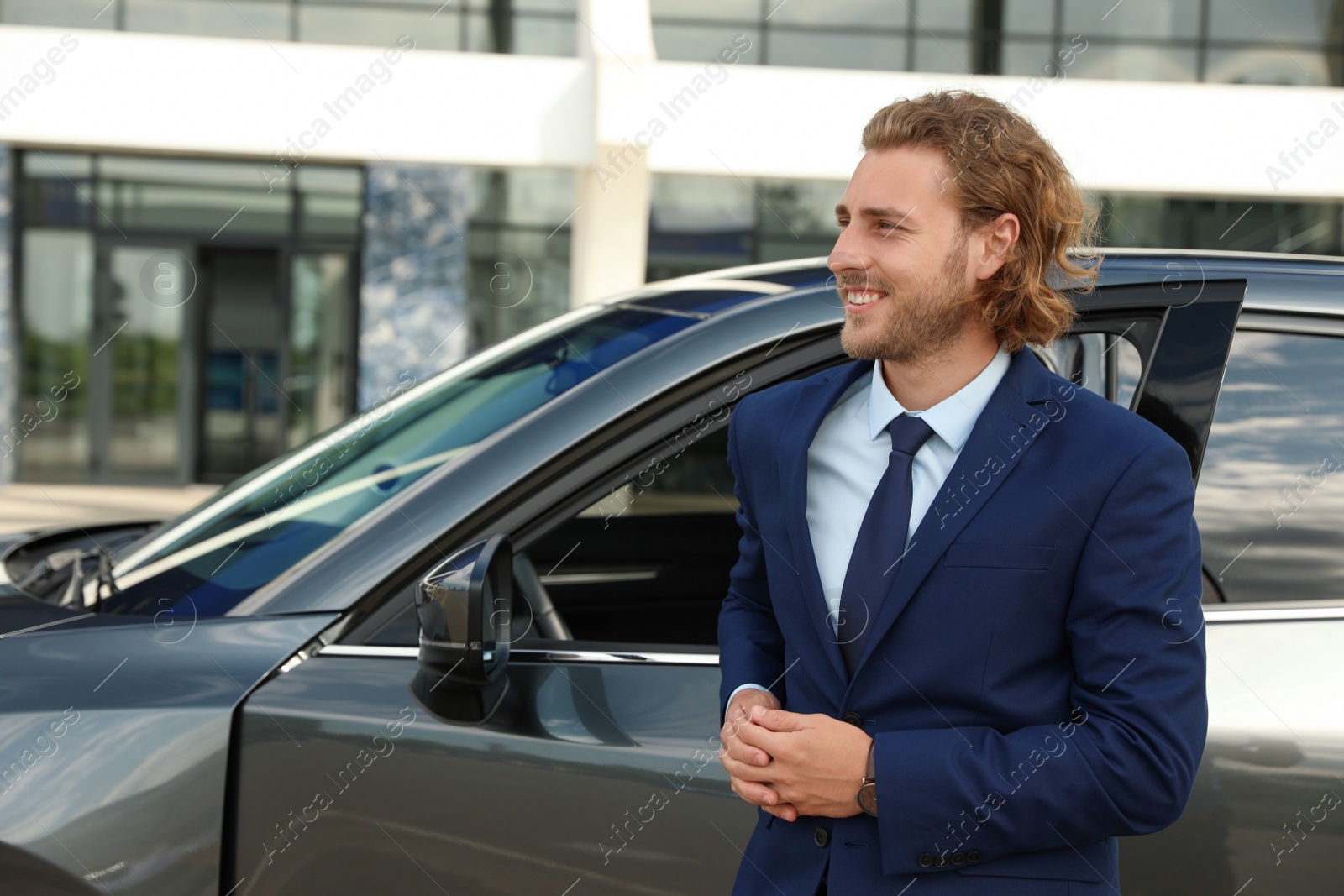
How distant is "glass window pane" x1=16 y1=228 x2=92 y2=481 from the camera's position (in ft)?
40.3

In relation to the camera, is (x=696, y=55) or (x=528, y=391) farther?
(x=696, y=55)

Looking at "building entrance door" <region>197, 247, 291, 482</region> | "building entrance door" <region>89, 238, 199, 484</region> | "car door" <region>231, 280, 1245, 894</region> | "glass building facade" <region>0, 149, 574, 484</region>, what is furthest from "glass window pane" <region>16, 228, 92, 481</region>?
"car door" <region>231, 280, 1245, 894</region>

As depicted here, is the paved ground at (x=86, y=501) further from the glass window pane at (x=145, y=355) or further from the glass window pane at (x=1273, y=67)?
the glass window pane at (x=1273, y=67)

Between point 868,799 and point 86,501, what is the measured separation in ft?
38.6

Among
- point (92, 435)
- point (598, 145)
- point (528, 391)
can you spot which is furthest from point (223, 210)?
point (528, 391)

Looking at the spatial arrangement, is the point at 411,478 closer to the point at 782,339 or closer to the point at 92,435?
the point at 782,339

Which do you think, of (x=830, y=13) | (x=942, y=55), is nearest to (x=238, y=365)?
(x=830, y=13)

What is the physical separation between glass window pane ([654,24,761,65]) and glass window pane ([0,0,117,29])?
219 inches

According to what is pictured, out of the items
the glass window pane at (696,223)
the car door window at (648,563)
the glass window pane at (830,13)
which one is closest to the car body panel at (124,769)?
the car door window at (648,563)

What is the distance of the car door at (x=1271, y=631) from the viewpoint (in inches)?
66.1

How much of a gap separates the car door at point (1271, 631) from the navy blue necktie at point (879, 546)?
62cm

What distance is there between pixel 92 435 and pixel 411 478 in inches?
469

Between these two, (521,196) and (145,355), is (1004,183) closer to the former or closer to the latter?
(521,196)

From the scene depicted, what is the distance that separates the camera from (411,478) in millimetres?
1941
